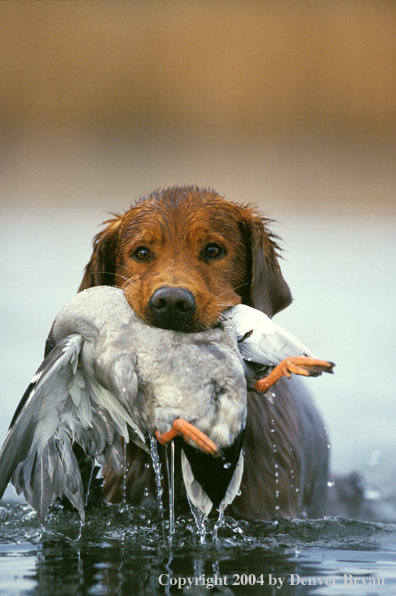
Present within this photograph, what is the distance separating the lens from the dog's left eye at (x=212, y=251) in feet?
11.3

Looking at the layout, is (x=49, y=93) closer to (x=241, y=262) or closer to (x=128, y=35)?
(x=128, y=35)

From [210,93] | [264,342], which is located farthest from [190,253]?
[210,93]

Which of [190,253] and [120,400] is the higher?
[190,253]

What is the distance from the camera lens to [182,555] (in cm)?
282

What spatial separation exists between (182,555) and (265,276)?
140 centimetres

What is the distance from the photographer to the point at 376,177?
7.69m

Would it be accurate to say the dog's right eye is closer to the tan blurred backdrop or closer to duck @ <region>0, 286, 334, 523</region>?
duck @ <region>0, 286, 334, 523</region>

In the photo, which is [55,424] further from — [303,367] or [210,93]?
[210,93]

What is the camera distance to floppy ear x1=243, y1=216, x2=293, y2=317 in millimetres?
3535

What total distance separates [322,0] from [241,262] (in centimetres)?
432

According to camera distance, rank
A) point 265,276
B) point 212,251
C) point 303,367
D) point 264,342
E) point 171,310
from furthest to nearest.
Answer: point 265,276 < point 212,251 < point 171,310 < point 264,342 < point 303,367

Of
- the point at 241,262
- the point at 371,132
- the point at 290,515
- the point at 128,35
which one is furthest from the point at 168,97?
the point at 290,515

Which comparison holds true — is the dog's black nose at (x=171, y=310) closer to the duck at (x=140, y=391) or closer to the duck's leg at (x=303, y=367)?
the duck at (x=140, y=391)

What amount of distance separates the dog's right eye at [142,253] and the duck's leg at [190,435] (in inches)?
44.6
